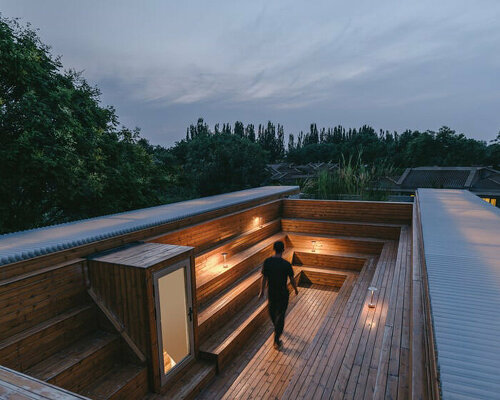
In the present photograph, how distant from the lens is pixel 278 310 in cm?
374

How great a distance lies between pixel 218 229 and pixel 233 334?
2019mm

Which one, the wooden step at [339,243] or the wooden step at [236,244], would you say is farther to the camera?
the wooden step at [339,243]

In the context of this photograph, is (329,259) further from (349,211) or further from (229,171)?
(229,171)

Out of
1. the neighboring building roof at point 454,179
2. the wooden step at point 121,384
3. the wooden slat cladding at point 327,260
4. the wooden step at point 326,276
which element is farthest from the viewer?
the neighboring building roof at point 454,179

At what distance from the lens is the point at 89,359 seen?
2568 mm

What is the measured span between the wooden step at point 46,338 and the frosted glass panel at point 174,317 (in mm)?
717

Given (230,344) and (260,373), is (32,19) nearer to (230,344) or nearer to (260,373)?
(230,344)

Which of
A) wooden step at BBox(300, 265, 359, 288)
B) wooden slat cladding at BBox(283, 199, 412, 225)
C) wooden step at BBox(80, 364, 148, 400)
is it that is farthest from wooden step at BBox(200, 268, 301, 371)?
wooden slat cladding at BBox(283, 199, 412, 225)

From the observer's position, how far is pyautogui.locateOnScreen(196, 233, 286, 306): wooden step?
14.1 ft

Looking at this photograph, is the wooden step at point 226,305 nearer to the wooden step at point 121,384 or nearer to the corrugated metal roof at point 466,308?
the wooden step at point 121,384

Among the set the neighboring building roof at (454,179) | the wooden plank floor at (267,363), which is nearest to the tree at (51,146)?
the wooden plank floor at (267,363)

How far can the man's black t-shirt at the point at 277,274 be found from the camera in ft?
11.6

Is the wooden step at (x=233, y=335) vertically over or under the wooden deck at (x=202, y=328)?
under

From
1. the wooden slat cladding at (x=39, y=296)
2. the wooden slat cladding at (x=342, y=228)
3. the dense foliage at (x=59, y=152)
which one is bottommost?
the wooden slat cladding at (x=342, y=228)
